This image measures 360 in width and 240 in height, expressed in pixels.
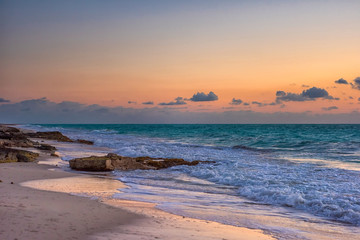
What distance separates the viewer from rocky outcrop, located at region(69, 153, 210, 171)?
14.5 m

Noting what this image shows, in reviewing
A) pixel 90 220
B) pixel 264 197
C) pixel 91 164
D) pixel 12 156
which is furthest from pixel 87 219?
pixel 12 156

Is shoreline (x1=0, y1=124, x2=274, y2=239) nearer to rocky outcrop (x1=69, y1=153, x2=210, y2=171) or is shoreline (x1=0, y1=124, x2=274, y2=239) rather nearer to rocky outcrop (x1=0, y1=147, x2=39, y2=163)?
rocky outcrop (x1=69, y1=153, x2=210, y2=171)

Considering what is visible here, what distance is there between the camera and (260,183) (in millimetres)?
11906

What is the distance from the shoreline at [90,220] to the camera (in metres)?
5.62

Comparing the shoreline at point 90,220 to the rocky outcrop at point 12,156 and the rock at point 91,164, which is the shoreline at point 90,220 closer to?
the rock at point 91,164

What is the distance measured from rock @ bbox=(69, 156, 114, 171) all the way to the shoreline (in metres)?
5.24

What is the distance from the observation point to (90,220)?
6.51 m

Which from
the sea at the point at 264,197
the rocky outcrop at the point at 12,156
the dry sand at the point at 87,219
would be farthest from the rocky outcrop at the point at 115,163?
the dry sand at the point at 87,219

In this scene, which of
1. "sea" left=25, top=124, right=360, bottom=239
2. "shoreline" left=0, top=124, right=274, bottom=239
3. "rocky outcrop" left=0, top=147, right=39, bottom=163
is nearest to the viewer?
"shoreline" left=0, top=124, right=274, bottom=239

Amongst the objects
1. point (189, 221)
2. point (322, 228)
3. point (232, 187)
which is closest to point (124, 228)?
point (189, 221)

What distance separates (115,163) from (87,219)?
8.74 meters

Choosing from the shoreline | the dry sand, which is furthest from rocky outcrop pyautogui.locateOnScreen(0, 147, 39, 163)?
the shoreline

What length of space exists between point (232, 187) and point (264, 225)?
4.69 metres

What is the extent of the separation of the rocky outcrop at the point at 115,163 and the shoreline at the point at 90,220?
17.3 feet
